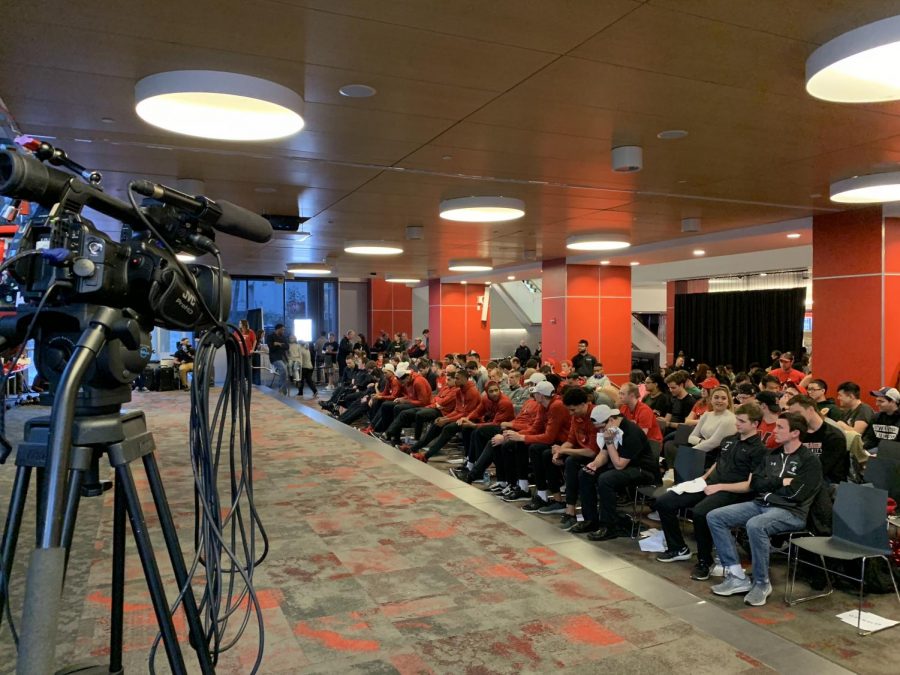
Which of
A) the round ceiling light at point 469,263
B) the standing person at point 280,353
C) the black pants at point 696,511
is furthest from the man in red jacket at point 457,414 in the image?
the standing person at point 280,353

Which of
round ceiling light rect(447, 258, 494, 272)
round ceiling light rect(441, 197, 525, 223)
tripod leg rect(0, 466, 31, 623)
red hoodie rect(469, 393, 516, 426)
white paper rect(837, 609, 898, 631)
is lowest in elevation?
white paper rect(837, 609, 898, 631)

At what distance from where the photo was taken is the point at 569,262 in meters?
15.9

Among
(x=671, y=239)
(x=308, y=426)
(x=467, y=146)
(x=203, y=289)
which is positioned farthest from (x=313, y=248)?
(x=203, y=289)

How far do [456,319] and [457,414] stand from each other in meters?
14.5

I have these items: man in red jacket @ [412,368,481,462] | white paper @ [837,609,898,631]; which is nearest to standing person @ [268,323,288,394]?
man in red jacket @ [412,368,481,462]

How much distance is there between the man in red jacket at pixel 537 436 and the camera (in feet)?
22.6

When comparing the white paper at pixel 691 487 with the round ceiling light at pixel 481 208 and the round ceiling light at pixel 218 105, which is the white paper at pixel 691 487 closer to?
the round ceiling light at pixel 218 105

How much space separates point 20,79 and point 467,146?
3.30 meters

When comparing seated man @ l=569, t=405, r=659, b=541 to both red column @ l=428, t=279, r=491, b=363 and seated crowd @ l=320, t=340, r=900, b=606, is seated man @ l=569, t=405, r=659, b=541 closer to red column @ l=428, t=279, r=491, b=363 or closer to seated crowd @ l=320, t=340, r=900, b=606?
seated crowd @ l=320, t=340, r=900, b=606

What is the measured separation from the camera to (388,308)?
26828 millimetres

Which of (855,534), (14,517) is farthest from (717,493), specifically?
(14,517)

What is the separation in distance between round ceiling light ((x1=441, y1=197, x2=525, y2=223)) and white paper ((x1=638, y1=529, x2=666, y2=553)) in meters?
4.24

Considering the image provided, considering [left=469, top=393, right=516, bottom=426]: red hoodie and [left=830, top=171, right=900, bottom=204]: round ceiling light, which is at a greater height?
[left=830, top=171, right=900, bottom=204]: round ceiling light

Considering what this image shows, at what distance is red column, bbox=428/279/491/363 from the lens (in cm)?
2344
